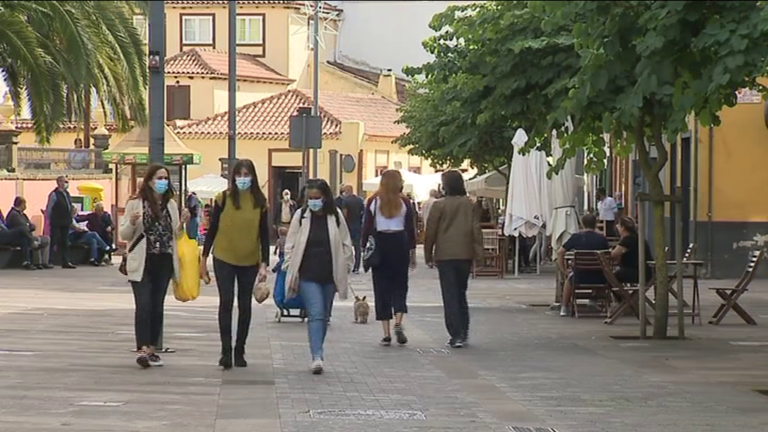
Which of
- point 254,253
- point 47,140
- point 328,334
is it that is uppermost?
point 47,140

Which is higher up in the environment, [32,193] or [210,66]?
[210,66]

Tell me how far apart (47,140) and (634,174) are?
22008 millimetres

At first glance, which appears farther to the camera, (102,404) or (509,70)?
(509,70)

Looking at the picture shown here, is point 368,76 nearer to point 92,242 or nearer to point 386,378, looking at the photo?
point 92,242

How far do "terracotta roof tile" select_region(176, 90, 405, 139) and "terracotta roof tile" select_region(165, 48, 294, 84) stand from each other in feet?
5.34

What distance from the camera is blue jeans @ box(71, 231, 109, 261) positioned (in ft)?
102

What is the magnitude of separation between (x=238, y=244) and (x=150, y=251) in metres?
0.79

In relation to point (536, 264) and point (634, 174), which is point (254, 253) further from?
point (634, 174)

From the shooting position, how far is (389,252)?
598 inches

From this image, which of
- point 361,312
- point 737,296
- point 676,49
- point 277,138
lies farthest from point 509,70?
point 277,138

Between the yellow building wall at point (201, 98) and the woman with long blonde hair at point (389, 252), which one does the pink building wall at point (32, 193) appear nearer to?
the woman with long blonde hair at point (389, 252)

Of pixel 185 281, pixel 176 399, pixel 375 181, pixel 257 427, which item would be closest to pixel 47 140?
pixel 185 281

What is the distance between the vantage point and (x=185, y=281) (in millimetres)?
13180

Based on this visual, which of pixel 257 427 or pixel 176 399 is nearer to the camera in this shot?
pixel 257 427
